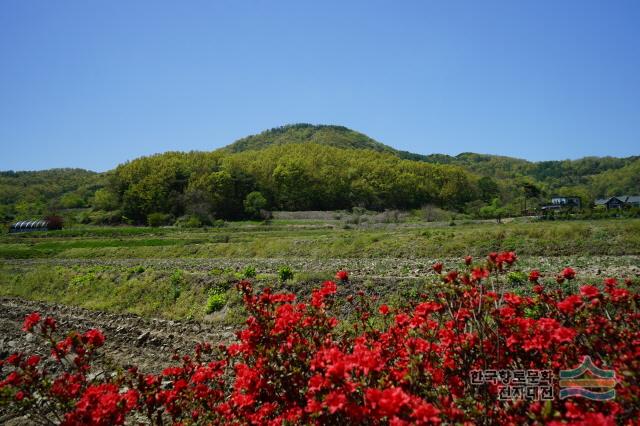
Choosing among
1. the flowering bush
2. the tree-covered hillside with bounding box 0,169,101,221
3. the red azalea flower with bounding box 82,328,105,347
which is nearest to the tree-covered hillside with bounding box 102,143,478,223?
the tree-covered hillside with bounding box 0,169,101,221

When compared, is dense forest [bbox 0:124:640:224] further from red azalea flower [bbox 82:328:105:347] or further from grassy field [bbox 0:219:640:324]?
red azalea flower [bbox 82:328:105:347]

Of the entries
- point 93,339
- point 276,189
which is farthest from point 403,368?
point 276,189

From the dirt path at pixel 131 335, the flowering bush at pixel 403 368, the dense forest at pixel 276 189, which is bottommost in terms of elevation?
the dirt path at pixel 131 335

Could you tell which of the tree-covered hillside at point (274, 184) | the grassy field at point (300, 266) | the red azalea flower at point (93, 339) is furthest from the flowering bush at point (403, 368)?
the tree-covered hillside at point (274, 184)

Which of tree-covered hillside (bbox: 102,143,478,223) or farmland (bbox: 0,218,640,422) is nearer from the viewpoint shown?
farmland (bbox: 0,218,640,422)

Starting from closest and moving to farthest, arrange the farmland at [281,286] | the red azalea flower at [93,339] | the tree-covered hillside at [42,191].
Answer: the red azalea flower at [93,339], the farmland at [281,286], the tree-covered hillside at [42,191]

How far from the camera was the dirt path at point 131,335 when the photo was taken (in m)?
8.75

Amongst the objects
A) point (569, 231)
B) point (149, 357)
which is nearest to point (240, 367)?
point (149, 357)

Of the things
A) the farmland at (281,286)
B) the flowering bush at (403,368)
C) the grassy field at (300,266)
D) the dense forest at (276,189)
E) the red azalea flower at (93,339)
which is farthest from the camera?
the dense forest at (276,189)

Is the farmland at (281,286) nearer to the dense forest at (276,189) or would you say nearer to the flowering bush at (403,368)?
the flowering bush at (403,368)

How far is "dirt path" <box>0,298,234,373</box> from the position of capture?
875cm

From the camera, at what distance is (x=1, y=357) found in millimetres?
9242

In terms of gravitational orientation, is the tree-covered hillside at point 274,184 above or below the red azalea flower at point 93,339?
above

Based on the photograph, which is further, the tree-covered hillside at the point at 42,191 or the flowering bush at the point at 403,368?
the tree-covered hillside at the point at 42,191
